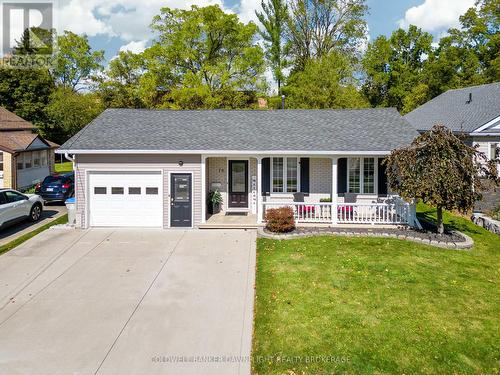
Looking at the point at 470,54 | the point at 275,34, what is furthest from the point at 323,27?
the point at 470,54

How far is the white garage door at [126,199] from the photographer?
15.6 meters

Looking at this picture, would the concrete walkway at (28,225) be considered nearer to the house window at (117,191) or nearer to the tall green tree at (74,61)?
the house window at (117,191)

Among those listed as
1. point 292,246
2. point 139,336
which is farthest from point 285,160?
point 139,336

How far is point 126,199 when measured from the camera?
15.7 metres

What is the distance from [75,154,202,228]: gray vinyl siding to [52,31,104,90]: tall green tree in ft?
121

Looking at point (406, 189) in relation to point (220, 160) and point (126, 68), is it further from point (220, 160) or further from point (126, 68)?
point (126, 68)

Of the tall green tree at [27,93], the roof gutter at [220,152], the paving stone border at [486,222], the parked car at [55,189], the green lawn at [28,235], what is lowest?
the green lawn at [28,235]

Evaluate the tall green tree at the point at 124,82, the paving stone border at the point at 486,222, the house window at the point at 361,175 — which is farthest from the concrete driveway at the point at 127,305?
the tall green tree at the point at 124,82

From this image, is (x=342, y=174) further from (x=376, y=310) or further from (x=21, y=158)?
(x=21, y=158)

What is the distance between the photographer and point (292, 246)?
13.1m

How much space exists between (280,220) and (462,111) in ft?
61.9

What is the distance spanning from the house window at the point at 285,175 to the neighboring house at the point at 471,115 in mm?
7740

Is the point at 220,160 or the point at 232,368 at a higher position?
the point at 220,160

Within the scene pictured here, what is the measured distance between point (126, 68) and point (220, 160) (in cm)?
2687
